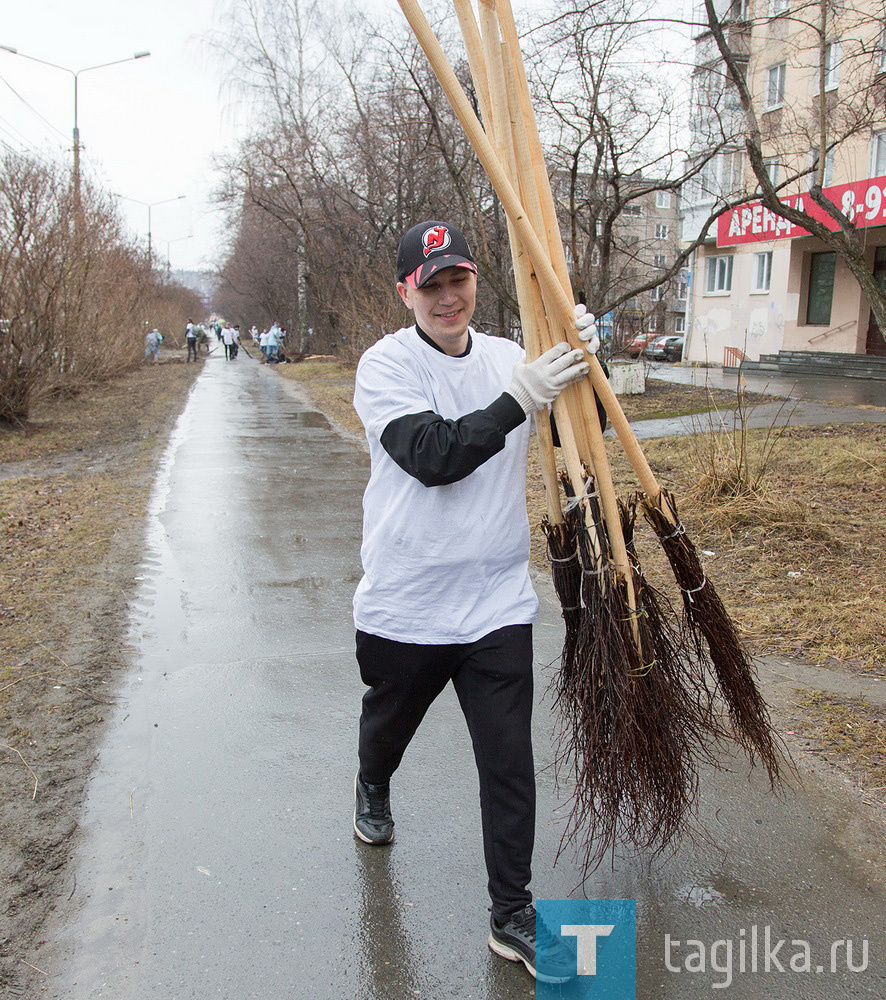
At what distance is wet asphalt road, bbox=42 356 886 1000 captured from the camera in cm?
233

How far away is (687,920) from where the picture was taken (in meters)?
2.52

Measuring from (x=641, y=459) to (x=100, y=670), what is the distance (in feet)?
10.1

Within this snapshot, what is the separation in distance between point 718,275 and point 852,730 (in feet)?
104

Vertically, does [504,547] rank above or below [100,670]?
above

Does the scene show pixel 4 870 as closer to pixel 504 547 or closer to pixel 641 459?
pixel 504 547

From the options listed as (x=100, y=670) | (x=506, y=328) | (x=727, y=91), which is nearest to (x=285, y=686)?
(x=100, y=670)


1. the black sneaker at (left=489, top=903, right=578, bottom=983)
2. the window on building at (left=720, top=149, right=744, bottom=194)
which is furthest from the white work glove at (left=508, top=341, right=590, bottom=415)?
the window on building at (left=720, top=149, right=744, bottom=194)

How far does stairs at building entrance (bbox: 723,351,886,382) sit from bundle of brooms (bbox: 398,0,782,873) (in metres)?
21.6

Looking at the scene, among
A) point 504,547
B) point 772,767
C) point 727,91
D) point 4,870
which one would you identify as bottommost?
point 4,870

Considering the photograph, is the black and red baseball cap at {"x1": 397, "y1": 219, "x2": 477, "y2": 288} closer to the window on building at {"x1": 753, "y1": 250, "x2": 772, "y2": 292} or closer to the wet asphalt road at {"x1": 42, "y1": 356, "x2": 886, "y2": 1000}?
the wet asphalt road at {"x1": 42, "y1": 356, "x2": 886, "y2": 1000}

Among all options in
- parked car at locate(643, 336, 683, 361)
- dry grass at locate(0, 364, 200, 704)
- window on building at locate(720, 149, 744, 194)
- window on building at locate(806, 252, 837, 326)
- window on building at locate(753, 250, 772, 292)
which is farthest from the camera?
parked car at locate(643, 336, 683, 361)

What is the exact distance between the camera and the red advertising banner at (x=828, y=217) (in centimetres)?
2148

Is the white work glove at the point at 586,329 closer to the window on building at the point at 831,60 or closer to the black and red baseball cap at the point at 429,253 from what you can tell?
the black and red baseball cap at the point at 429,253

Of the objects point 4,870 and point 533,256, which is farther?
point 4,870
